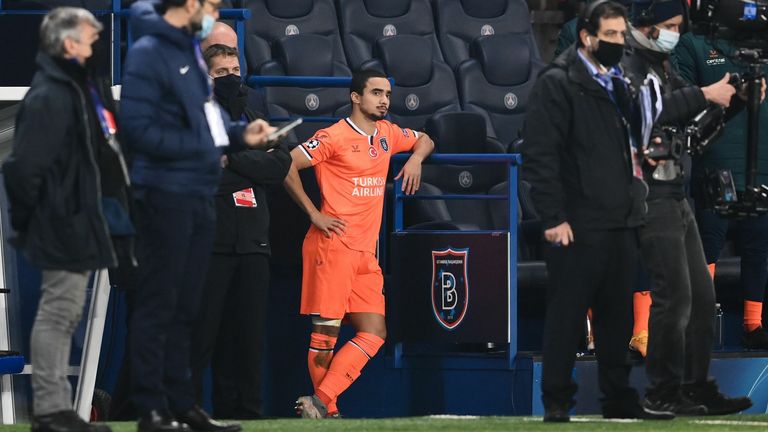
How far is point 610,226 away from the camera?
682cm

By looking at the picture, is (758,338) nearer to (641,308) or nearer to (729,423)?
(641,308)

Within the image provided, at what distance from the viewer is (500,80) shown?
1145 centimetres

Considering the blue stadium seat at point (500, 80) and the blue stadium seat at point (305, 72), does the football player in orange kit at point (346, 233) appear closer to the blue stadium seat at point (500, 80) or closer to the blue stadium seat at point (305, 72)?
the blue stadium seat at point (305, 72)

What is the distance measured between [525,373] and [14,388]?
2762 mm

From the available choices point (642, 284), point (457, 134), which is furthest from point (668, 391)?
point (457, 134)

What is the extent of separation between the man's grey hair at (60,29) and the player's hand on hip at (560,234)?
2.06m

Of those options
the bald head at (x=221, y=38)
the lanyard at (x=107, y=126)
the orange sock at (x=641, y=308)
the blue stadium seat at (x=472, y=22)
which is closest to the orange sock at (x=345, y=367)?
the orange sock at (x=641, y=308)

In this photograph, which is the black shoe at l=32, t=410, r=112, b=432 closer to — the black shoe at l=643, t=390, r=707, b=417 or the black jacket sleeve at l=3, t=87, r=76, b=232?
the black jacket sleeve at l=3, t=87, r=76, b=232

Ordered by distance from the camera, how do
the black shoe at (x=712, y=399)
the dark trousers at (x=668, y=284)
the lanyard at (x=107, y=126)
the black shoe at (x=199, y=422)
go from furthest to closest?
1. the black shoe at (x=712, y=399)
2. the dark trousers at (x=668, y=284)
3. the black shoe at (x=199, y=422)
4. the lanyard at (x=107, y=126)

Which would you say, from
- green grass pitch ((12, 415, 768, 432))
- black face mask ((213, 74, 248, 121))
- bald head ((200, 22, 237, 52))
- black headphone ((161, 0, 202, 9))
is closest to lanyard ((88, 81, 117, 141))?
black headphone ((161, 0, 202, 9))

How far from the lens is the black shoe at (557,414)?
6.83 meters

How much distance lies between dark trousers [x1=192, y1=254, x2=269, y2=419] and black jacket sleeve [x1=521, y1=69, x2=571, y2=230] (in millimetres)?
1799

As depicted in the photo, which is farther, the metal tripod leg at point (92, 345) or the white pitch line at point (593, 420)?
the metal tripod leg at point (92, 345)

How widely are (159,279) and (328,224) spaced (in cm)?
286
